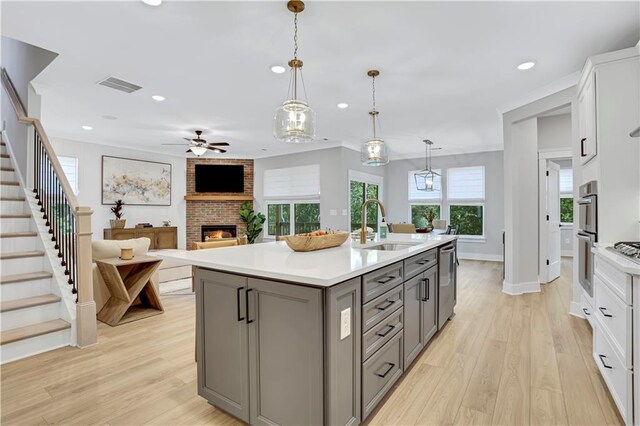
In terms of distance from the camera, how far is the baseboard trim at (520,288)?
4621 millimetres

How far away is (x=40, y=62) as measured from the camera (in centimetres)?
361

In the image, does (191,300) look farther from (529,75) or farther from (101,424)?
(529,75)

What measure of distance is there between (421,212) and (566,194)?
3.74m

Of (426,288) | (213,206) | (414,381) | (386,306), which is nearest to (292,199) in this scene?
(213,206)

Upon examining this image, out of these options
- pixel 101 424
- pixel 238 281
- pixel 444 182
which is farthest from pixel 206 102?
pixel 444 182

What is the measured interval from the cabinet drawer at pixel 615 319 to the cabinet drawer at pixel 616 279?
1.3 inches

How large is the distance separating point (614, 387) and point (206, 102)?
4974 mm

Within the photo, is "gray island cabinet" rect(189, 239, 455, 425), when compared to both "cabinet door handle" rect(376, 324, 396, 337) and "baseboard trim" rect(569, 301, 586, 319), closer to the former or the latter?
"cabinet door handle" rect(376, 324, 396, 337)

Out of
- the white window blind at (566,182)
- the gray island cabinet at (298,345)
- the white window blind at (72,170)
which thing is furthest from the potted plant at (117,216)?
the white window blind at (566,182)

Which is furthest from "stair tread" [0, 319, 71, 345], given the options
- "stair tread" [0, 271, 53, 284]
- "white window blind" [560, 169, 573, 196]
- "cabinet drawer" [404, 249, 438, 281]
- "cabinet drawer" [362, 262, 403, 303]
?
"white window blind" [560, 169, 573, 196]

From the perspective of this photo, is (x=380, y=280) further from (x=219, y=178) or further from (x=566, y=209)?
(x=566, y=209)

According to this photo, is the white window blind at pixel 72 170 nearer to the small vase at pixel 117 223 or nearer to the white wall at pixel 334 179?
the small vase at pixel 117 223

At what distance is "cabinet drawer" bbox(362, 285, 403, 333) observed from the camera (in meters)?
1.76

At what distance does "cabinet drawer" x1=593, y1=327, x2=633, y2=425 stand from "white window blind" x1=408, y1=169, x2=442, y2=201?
21.2ft
